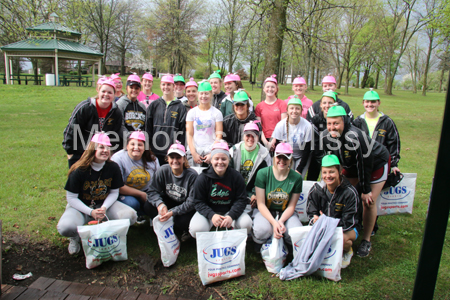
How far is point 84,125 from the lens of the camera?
4352 millimetres

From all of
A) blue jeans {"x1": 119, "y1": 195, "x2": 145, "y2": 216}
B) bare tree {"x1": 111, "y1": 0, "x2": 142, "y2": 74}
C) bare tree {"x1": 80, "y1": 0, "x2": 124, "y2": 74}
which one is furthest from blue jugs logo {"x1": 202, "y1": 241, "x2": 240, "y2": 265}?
bare tree {"x1": 111, "y1": 0, "x2": 142, "y2": 74}

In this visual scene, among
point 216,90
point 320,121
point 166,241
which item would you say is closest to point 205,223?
point 166,241

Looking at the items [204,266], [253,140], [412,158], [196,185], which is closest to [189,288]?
[204,266]

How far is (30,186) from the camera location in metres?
5.70

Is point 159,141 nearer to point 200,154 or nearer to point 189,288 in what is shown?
point 200,154

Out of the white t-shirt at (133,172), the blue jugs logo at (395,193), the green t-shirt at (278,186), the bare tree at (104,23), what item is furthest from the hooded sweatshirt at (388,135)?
the bare tree at (104,23)

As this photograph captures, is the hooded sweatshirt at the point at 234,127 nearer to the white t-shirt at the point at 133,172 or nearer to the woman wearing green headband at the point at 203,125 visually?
the woman wearing green headband at the point at 203,125

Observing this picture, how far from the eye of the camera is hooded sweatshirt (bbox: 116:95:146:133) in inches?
207

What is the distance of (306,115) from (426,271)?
4205 millimetres

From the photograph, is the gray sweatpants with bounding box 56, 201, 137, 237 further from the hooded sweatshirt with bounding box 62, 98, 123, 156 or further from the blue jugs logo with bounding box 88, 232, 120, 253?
the hooded sweatshirt with bounding box 62, 98, 123, 156

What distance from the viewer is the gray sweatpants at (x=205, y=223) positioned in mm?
3781

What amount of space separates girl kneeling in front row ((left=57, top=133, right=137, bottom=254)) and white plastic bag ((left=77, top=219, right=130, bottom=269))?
0.96 feet

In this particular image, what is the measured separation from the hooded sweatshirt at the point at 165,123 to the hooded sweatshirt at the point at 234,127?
763mm

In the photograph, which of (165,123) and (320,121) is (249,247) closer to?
(320,121)
